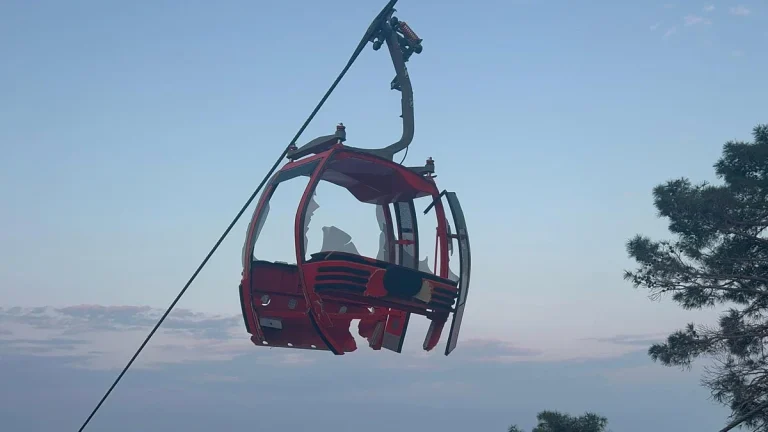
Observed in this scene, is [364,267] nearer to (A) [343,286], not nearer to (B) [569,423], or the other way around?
(A) [343,286]

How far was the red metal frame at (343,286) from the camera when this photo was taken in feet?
40.3

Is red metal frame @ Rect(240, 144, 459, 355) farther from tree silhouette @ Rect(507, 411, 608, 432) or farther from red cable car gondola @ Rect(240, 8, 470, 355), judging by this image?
tree silhouette @ Rect(507, 411, 608, 432)

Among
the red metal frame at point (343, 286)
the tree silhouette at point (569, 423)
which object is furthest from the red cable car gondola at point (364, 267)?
the tree silhouette at point (569, 423)

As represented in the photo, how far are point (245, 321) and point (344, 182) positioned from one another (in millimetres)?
3160

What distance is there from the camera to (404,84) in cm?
1467

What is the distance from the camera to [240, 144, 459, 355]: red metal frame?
1228 cm

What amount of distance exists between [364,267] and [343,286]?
51 cm

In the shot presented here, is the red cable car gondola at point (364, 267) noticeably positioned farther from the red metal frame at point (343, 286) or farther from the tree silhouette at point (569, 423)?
the tree silhouette at point (569, 423)

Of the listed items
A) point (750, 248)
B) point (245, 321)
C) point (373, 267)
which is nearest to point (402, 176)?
point (373, 267)

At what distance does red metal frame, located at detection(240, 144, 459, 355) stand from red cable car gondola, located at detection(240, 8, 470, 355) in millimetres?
17

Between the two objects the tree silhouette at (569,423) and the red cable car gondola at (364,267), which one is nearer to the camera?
the red cable car gondola at (364,267)

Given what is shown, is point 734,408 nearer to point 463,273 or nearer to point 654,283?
point 654,283

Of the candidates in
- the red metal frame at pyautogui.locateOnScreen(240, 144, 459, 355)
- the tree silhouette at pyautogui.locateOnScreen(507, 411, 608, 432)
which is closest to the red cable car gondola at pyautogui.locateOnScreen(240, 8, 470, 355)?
the red metal frame at pyautogui.locateOnScreen(240, 144, 459, 355)

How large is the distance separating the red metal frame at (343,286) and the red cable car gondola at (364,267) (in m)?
0.02
